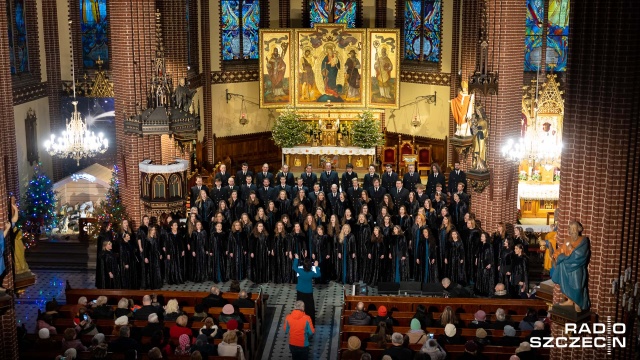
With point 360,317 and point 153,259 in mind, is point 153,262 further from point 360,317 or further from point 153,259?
point 360,317

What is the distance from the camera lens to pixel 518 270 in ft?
65.7

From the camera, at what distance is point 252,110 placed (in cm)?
3309

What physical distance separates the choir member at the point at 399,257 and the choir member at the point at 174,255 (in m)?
5.21

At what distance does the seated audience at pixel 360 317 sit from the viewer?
1656cm

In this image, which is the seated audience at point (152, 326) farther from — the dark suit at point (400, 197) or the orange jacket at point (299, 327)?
the dark suit at point (400, 197)

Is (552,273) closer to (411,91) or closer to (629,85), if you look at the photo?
(629,85)

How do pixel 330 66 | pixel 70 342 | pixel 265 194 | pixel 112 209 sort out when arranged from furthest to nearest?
pixel 330 66
pixel 265 194
pixel 112 209
pixel 70 342

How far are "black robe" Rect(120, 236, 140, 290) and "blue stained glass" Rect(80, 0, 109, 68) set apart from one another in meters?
10.4

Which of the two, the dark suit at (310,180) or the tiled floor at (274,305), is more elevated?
the dark suit at (310,180)

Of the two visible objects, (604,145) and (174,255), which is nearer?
(604,145)

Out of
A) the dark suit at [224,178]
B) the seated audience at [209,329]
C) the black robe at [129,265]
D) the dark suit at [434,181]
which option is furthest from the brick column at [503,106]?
the seated audience at [209,329]

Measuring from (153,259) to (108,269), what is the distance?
115cm

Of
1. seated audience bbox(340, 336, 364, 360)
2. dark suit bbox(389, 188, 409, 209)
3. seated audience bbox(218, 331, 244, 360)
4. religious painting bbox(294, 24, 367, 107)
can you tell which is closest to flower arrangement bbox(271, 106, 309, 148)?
religious painting bbox(294, 24, 367, 107)

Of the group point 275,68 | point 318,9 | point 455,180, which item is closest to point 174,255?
point 455,180
